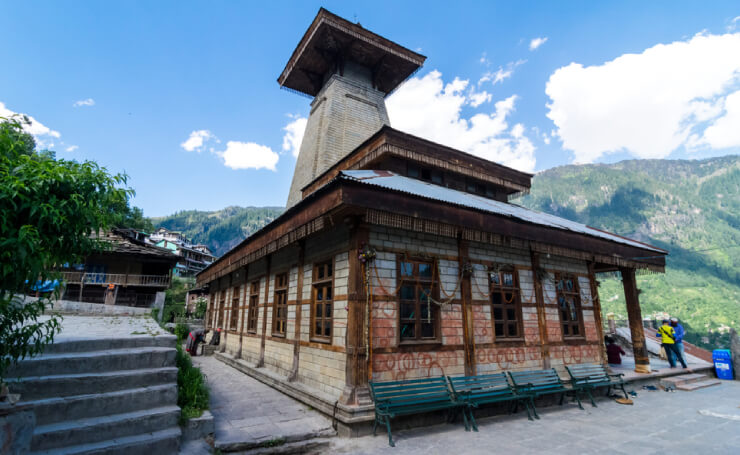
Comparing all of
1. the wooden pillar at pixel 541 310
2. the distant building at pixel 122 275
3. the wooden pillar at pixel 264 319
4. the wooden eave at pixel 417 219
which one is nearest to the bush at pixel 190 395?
the wooden eave at pixel 417 219

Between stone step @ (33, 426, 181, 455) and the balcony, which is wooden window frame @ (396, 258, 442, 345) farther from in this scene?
the balcony

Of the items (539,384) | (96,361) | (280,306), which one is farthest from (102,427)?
(539,384)

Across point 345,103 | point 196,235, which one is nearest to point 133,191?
point 345,103

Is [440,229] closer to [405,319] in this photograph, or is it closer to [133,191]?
[405,319]

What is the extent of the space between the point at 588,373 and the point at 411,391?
561cm

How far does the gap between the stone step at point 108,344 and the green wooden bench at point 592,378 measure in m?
8.47

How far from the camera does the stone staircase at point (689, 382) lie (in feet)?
32.9

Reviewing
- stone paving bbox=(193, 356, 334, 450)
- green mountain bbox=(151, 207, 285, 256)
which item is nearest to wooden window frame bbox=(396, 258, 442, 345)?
stone paving bbox=(193, 356, 334, 450)

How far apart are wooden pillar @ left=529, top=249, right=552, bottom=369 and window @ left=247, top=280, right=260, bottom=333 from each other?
333 inches

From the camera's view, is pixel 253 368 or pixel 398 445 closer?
pixel 398 445

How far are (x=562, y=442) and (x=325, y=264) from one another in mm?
5373

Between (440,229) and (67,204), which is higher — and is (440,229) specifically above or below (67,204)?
above

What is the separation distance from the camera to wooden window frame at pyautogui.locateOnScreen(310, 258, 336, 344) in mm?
7298

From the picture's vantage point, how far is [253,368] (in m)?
10.3
